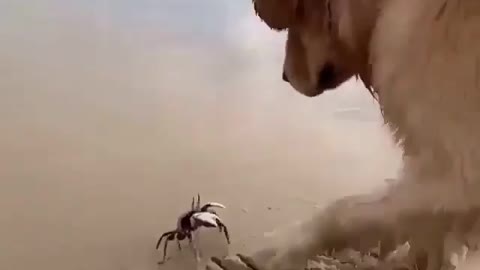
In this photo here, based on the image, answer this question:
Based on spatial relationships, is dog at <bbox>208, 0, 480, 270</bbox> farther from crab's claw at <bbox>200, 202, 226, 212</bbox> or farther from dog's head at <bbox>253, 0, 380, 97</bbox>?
crab's claw at <bbox>200, 202, 226, 212</bbox>

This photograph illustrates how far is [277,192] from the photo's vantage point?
157 cm

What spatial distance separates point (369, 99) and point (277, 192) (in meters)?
0.45

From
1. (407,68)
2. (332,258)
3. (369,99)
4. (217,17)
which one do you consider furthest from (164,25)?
(407,68)

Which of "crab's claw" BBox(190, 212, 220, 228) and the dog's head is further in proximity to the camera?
"crab's claw" BBox(190, 212, 220, 228)

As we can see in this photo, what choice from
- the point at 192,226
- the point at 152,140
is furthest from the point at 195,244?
the point at 152,140

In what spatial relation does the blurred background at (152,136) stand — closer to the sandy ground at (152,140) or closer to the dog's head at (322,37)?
the sandy ground at (152,140)

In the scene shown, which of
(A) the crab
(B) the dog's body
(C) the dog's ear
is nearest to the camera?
(B) the dog's body

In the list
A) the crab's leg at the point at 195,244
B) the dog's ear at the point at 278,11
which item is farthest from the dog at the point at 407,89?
the crab's leg at the point at 195,244

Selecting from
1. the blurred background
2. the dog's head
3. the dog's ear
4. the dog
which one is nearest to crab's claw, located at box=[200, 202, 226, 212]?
the blurred background

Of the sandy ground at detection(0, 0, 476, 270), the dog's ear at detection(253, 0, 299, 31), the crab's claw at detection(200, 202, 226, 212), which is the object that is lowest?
the crab's claw at detection(200, 202, 226, 212)

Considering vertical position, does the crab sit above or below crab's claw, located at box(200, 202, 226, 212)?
below

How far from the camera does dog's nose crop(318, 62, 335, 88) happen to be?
1.27 metres

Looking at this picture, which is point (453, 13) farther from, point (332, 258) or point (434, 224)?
point (332, 258)

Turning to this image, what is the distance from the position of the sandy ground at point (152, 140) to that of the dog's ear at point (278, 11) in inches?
13.1
